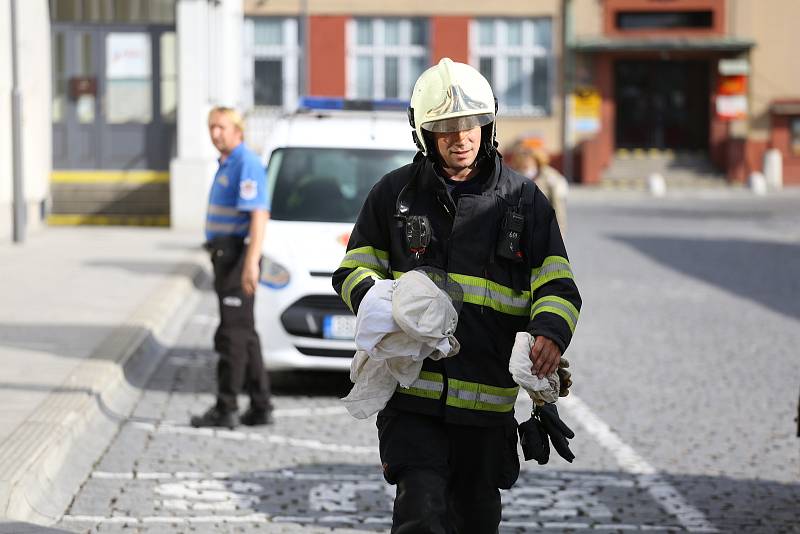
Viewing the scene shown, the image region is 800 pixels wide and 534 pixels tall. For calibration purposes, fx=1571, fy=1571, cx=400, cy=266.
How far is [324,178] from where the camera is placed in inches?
435

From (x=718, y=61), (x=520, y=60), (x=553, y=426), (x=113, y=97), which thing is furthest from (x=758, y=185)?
(x=553, y=426)

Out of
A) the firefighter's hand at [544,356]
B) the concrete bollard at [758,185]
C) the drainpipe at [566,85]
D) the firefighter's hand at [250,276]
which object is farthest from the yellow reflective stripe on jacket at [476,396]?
the drainpipe at [566,85]

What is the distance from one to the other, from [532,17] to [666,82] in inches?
206

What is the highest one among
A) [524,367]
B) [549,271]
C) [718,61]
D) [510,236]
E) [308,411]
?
[718,61]

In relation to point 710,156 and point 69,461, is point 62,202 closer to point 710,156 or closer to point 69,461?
point 69,461

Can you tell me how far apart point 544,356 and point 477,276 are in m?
0.35

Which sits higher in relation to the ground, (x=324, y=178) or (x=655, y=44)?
(x=655, y=44)

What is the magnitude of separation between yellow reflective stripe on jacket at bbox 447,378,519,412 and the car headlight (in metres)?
5.52

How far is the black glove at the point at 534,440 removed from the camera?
194 inches

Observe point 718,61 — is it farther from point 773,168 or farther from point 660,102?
point 773,168

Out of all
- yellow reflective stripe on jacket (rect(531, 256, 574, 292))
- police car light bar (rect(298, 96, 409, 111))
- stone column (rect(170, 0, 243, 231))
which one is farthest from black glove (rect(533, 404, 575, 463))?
stone column (rect(170, 0, 243, 231))

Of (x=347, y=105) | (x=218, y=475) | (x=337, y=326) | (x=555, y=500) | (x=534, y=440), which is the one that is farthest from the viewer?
(x=347, y=105)

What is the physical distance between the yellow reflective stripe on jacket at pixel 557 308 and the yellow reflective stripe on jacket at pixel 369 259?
1.65 feet

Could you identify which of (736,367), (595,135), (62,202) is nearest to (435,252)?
(736,367)
